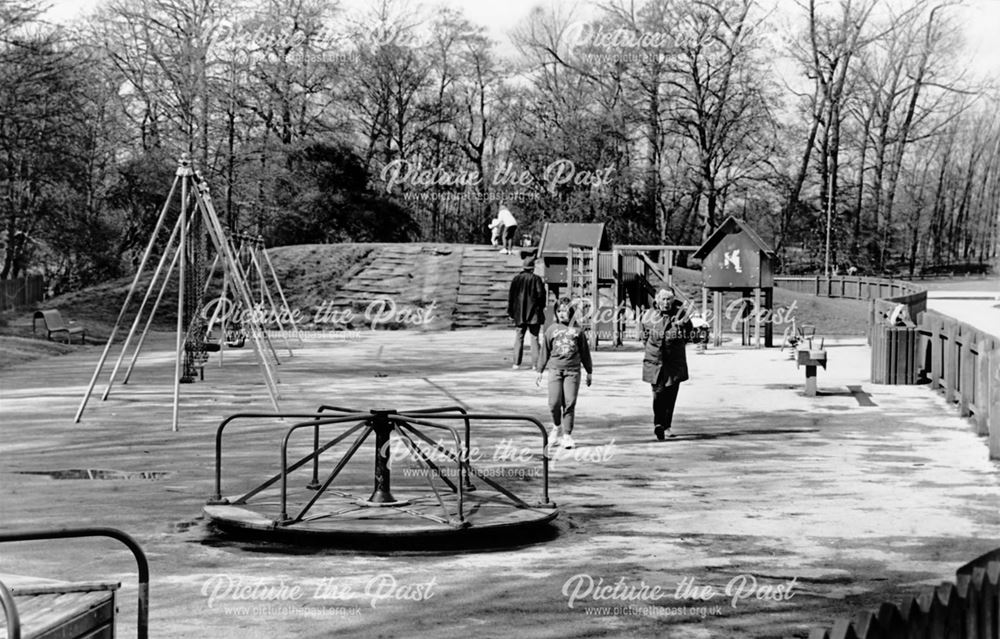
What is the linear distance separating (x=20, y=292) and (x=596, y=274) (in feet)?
71.7

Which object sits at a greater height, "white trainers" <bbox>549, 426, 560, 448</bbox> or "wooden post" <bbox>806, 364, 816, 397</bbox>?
"wooden post" <bbox>806, 364, 816, 397</bbox>

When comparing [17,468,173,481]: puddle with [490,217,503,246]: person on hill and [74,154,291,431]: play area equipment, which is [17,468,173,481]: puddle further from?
[490,217,503,246]: person on hill

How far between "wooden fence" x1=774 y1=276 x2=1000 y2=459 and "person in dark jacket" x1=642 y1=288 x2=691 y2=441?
12.4ft

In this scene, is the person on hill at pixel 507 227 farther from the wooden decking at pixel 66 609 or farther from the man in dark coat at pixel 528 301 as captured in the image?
the wooden decking at pixel 66 609

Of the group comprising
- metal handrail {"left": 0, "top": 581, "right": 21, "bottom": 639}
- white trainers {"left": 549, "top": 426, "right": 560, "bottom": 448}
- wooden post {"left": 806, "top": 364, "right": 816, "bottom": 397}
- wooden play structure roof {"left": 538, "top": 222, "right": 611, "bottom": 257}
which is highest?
wooden play structure roof {"left": 538, "top": 222, "right": 611, "bottom": 257}

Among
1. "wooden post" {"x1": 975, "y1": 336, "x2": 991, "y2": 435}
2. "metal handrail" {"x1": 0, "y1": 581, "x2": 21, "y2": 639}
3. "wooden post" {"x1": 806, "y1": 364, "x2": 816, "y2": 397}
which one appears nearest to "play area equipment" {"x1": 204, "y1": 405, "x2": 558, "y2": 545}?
"metal handrail" {"x1": 0, "y1": 581, "x2": 21, "y2": 639}

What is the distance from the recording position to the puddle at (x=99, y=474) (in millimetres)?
13492

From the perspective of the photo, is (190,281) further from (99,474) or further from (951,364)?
(951,364)

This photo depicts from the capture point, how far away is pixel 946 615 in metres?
4.21

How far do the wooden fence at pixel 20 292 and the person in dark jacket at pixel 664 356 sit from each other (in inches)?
1221

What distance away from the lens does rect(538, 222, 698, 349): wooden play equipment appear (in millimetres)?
35438

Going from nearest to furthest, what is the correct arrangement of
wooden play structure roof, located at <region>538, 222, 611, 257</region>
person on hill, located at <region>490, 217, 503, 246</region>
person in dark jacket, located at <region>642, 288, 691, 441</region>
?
person in dark jacket, located at <region>642, 288, 691, 441</region>
wooden play structure roof, located at <region>538, 222, 611, 257</region>
person on hill, located at <region>490, 217, 503, 246</region>

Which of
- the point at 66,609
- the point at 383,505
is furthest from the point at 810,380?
the point at 66,609

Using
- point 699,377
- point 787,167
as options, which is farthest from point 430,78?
point 699,377
